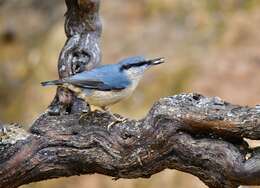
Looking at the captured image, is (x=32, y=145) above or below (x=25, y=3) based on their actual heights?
below

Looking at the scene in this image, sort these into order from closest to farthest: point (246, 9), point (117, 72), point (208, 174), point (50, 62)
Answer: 1. point (208, 174)
2. point (117, 72)
3. point (50, 62)
4. point (246, 9)

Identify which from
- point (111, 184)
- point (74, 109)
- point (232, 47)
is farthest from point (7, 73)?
point (74, 109)

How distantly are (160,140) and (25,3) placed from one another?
453 cm

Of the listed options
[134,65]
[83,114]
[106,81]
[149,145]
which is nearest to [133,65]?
[134,65]

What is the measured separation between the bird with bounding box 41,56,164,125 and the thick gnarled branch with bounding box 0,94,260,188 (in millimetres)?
129

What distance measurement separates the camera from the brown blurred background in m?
6.17

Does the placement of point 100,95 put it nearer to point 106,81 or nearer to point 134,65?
point 106,81

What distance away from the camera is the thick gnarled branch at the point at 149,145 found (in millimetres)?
2596

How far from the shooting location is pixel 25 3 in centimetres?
700

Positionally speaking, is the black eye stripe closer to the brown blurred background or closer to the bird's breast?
the bird's breast

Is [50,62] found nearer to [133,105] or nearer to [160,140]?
[133,105]

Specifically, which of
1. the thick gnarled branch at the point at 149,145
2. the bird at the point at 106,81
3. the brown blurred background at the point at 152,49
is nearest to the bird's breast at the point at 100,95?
the bird at the point at 106,81

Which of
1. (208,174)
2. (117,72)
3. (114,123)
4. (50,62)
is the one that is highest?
(50,62)

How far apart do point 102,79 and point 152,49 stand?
3849 millimetres
